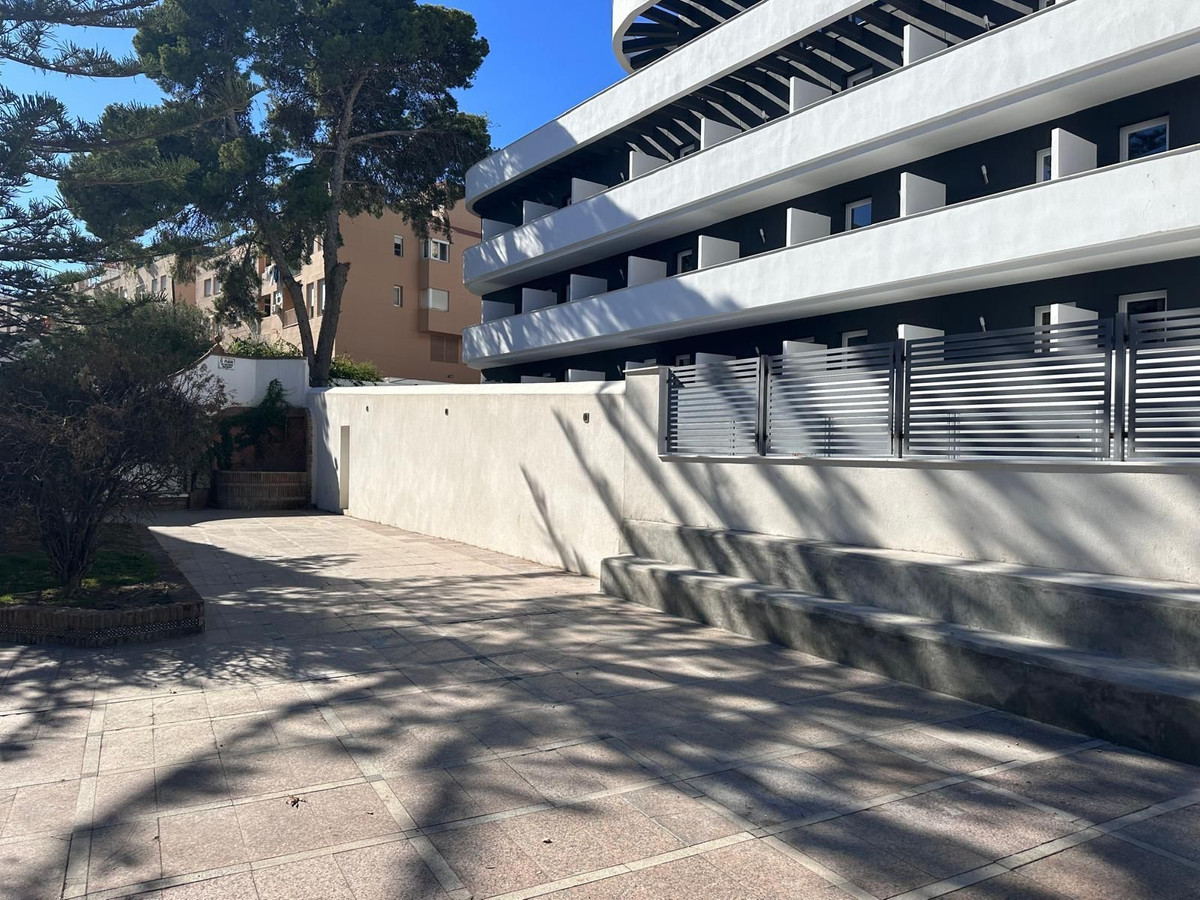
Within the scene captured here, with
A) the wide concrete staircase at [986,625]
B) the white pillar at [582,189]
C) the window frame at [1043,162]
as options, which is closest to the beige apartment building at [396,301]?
the white pillar at [582,189]

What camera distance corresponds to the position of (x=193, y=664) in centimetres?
690

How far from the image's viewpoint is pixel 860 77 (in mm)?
18375

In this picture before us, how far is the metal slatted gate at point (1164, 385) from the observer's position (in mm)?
5762

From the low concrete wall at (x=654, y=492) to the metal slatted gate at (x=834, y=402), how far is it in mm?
250

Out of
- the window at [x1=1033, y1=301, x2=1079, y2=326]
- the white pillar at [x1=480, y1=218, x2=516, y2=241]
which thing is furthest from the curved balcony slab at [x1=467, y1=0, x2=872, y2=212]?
the window at [x1=1033, y1=301, x2=1079, y2=326]

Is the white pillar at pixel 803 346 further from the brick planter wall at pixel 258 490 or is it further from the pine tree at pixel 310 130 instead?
the pine tree at pixel 310 130

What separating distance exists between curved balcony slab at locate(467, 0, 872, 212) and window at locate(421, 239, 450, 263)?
11541 mm

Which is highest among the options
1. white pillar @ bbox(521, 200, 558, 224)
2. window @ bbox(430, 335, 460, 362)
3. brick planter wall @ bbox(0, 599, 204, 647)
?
white pillar @ bbox(521, 200, 558, 224)

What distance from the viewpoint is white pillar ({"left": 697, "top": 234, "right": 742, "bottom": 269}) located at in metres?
20.1

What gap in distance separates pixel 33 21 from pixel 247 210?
42.0 feet

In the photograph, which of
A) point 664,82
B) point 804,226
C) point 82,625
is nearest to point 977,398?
point 82,625

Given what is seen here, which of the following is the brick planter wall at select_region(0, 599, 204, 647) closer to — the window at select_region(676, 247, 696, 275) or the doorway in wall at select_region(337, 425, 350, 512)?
the doorway in wall at select_region(337, 425, 350, 512)

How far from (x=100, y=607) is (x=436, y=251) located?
112ft

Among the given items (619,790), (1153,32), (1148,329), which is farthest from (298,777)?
(1153,32)
